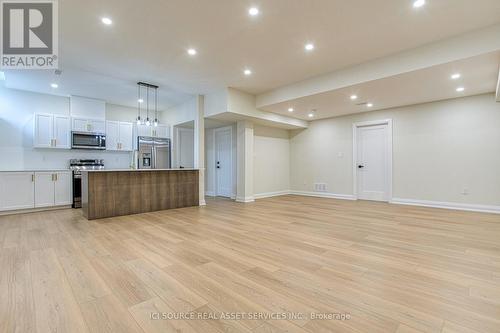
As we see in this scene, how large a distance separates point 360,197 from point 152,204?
5607 millimetres

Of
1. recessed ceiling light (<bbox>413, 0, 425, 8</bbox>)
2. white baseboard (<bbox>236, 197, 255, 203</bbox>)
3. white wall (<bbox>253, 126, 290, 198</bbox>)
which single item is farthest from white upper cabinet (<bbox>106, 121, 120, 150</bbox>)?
recessed ceiling light (<bbox>413, 0, 425, 8</bbox>)

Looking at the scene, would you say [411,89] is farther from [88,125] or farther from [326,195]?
[88,125]

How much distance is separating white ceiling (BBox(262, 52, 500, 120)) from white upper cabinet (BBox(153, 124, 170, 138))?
11.0 ft

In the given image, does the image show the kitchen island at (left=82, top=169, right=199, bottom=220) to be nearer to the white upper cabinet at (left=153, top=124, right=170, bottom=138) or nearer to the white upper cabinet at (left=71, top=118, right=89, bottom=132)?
the white upper cabinet at (left=71, top=118, right=89, bottom=132)

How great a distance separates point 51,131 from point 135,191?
2750 millimetres

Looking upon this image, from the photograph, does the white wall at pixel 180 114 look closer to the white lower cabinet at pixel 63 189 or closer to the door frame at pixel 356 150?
the white lower cabinet at pixel 63 189

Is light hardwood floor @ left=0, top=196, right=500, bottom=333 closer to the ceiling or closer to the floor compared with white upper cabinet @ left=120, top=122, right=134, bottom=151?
closer to the floor

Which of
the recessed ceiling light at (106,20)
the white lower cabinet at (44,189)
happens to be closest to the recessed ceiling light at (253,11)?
the recessed ceiling light at (106,20)

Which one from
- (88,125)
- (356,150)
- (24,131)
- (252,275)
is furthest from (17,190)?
(356,150)

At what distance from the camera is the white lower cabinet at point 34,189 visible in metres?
4.83

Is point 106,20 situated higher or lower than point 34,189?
higher

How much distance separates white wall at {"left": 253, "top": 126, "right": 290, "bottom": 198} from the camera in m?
7.26

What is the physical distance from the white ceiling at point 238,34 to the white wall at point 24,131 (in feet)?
3.00

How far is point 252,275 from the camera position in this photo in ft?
6.98
